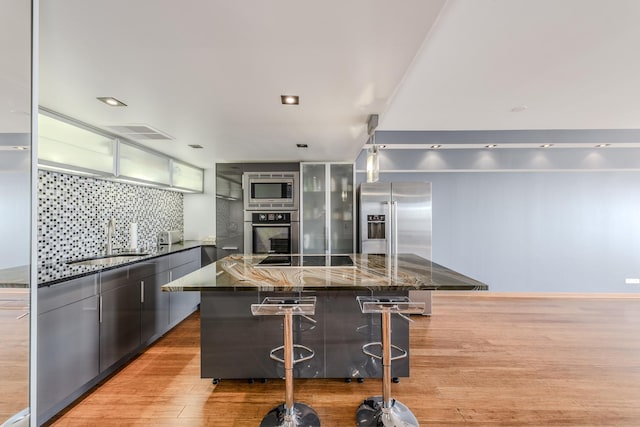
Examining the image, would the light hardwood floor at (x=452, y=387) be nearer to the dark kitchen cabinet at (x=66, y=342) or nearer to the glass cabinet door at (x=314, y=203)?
the dark kitchen cabinet at (x=66, y=342)

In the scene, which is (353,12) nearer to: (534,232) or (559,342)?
(559,342)

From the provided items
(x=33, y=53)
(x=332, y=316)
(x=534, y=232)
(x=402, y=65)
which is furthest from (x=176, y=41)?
(x=534, y=232)

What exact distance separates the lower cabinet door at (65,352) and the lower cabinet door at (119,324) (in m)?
0.08

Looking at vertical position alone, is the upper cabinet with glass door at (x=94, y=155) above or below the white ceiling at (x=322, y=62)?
below

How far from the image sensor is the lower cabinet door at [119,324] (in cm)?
230

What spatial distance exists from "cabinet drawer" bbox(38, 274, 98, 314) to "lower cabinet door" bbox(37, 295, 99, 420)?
0.03 metres

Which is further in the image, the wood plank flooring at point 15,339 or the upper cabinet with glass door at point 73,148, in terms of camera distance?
the upper cabinet with glass door at point 73,148

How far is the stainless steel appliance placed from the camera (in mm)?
4379

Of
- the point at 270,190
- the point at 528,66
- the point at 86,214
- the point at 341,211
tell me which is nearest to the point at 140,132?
the point at 86,214

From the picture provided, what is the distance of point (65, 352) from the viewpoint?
194cm

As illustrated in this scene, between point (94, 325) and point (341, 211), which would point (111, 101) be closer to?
point (94, 325)

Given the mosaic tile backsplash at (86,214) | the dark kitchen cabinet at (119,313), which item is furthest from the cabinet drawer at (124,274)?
the mosaic tile backsplash at (86,214)

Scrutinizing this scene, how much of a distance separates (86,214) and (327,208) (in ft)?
9.52

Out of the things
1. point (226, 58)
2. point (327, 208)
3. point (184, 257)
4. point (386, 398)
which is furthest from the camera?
point (327, 208)
